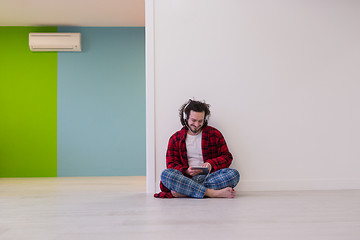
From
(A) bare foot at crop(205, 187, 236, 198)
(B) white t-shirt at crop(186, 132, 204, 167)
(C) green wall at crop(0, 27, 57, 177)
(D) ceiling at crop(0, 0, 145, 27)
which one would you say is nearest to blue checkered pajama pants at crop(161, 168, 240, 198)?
(A) bare foot at crop(205, 187, 236, 198)

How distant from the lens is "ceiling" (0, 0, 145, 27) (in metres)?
4.56

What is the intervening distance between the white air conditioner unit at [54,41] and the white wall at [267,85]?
244 cm

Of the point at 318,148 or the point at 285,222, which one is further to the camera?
the point at 318,148

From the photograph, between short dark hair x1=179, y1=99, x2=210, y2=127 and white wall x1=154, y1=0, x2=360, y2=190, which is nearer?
short dark hair x1=179, y1=99, x2=210, y2=127

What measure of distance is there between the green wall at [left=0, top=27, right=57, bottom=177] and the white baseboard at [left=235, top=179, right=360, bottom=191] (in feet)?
10.6

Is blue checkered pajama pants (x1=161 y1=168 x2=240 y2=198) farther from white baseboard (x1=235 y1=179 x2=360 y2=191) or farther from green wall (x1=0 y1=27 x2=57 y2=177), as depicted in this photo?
green wall (x1=0 y1=27 x2=57 y2=177)

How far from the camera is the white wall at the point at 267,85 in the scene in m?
3.25

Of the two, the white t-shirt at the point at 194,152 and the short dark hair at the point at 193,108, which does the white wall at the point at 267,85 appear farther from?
the white t-shirt at the point at 194,152

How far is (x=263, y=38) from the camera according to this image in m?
3.31

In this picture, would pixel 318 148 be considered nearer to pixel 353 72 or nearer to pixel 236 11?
pixel 353 72

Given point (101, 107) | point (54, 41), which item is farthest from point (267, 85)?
point (54, 41)

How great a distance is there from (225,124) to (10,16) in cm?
356

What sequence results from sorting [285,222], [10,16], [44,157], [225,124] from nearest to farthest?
[285,222] < [225,124] < [10,16] < [44,157]

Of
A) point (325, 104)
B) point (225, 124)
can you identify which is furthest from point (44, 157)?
point (325, 104)
